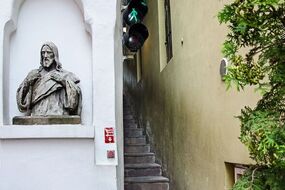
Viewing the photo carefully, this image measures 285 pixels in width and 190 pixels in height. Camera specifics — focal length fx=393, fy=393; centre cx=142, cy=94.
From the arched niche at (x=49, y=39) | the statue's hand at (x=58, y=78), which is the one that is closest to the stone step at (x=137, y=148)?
the arched niche at (x=49, y=39)

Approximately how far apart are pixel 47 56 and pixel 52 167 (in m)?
1.25

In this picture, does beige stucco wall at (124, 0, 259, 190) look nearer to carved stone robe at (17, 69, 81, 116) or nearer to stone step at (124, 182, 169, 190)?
stone step at (124, 182, 169, 190)

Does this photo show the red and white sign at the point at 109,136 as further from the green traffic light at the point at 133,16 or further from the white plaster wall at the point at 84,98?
the green traffic light at the point at 133,16

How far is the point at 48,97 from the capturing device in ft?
14.5

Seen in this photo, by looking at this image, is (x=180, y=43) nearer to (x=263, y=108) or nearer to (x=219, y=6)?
(x=219, y=6)

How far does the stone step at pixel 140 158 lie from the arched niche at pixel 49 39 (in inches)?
80.6

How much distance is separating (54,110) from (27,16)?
129 centimetres

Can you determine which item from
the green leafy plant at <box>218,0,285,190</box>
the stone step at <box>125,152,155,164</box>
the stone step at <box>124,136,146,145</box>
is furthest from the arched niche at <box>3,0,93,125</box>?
the green leafy plant at <box>218,0,285,190</box>

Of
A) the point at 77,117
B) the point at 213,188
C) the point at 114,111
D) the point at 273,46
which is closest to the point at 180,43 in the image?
the point at 114,111

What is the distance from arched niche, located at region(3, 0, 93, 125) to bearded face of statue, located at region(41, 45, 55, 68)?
286mm

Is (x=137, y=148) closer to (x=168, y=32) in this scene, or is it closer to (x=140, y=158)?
(x=140, y=158)

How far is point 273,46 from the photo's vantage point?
154 centimetres

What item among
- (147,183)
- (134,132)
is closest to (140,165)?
(147,183)

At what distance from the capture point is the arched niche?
468cm
